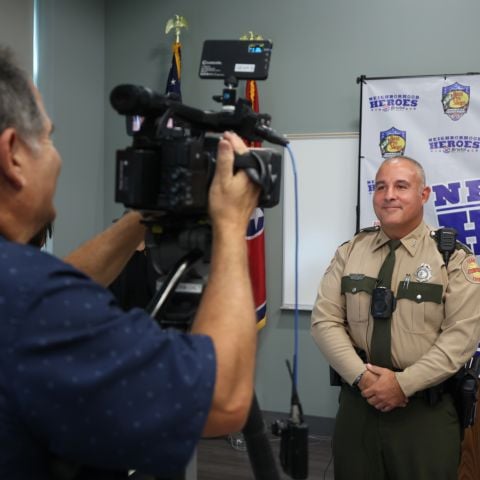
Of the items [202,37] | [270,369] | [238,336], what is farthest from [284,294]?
[238,336]

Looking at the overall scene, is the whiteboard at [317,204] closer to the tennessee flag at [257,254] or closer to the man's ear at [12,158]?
the tennessee flag at [257,254]

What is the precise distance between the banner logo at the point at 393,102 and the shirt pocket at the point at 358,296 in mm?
1553

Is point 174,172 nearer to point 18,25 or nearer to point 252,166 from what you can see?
point 252,166

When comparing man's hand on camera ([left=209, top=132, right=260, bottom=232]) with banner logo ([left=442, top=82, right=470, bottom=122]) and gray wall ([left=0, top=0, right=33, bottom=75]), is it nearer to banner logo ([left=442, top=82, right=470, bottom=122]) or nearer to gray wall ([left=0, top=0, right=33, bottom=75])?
gray wall ([left=0, top=0, right=33, bottom=75])

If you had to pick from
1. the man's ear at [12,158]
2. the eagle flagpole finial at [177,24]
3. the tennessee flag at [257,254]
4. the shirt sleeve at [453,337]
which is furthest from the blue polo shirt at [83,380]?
the eagle flagpole finial at [177,24]

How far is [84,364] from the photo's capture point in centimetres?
64

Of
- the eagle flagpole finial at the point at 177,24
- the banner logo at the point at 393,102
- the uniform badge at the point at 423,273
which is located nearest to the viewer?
the uniform badge at the point at 423,273

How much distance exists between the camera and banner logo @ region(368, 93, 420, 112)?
3395 millimetres

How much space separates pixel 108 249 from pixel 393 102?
267cm

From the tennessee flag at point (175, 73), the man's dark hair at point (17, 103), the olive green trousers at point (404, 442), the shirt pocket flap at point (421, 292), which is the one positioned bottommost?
the olive green trousers at point (404, 442)

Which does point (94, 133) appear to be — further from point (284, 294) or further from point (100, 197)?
point (284, 294)

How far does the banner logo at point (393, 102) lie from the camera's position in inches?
134

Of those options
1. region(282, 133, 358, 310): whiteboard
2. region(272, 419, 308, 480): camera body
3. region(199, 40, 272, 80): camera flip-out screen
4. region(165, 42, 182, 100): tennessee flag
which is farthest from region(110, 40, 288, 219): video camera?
region(165, 42, 182, 100): tennessee flag

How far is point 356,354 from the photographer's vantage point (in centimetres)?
217
